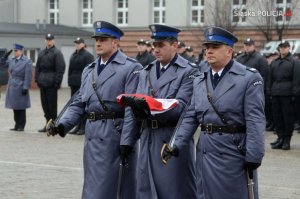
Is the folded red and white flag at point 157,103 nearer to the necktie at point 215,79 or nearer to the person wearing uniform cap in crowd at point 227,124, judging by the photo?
the person wearing uniform cap in crowd at point 227,124

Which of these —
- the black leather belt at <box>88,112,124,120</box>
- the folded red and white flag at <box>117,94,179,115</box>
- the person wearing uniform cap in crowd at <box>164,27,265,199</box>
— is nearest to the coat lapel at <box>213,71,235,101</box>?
the person wearing uniform cap in crowd at <box>164,27,265,199</box>

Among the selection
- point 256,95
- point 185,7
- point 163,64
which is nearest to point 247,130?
point 256,95

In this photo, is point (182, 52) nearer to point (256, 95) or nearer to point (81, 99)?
point (81, 99)

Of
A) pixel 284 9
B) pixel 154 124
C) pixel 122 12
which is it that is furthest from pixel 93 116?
pixel 122 12

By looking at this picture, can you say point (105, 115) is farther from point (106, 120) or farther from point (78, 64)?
point (78, 64)

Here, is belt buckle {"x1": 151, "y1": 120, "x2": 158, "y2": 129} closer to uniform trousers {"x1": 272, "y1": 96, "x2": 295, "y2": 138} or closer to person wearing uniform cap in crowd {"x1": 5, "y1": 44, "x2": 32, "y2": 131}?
uniform trousers {"x1": 272, "y1": 96, "x2": 295, "y2": 138}

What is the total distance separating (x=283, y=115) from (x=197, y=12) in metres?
30.7

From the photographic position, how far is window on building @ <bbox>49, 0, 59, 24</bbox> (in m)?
51.2

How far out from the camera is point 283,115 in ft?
50.4

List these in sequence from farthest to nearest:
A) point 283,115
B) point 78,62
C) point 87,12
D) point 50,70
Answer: point 87,12 → point 50,70 → point 78,62 → point 283,115

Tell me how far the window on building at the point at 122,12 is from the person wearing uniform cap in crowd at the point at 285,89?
33927mm

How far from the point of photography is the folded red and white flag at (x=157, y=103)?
7309 mm

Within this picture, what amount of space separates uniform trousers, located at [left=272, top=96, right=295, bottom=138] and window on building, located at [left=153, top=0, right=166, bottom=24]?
32177 mm

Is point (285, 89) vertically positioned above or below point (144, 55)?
below
